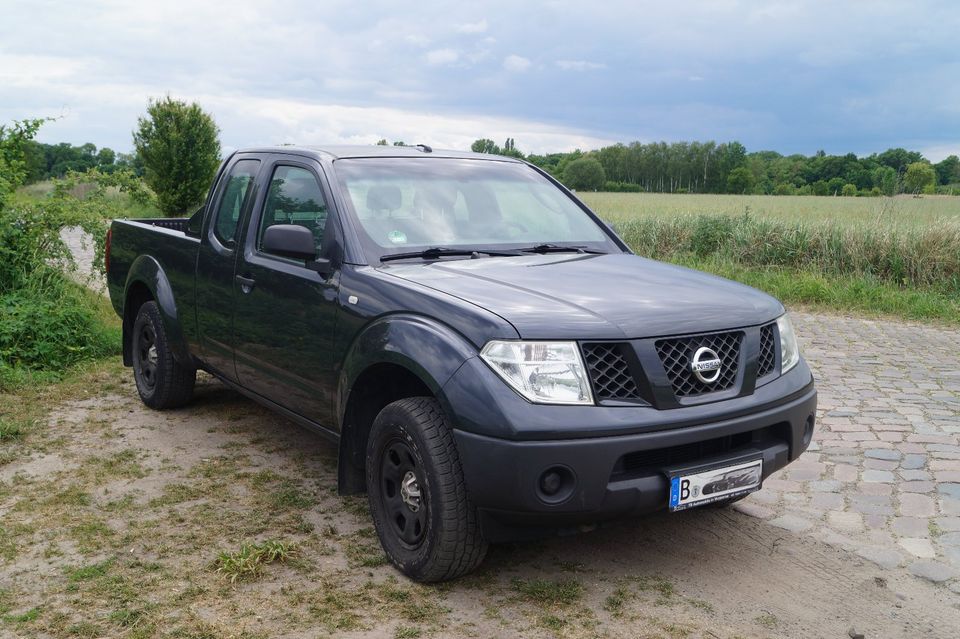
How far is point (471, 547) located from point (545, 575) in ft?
1.63

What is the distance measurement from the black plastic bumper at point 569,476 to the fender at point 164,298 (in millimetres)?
3159

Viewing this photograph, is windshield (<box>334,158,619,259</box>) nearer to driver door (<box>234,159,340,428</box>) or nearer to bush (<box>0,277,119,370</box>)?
driver door (<box>234,159,340,428</box>)

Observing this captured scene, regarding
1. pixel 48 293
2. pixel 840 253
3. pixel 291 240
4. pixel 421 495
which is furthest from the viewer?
pixel 840 253

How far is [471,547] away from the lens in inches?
138

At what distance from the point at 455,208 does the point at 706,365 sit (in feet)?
5.75

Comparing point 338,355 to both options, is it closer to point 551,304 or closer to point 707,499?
point 551,304

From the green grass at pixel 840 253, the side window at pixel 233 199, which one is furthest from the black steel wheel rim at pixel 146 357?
the green grass at pixel 840 253

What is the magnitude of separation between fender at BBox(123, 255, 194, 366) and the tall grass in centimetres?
953

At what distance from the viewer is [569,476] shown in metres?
3.21

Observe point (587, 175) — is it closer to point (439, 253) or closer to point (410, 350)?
point (439, 253)

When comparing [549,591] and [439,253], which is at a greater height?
[439,253]

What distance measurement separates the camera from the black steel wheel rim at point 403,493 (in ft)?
11.8

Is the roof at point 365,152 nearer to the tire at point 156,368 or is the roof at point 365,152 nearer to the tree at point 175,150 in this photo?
the tire at point 156,368

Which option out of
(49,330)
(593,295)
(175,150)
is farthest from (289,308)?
(175,150)
